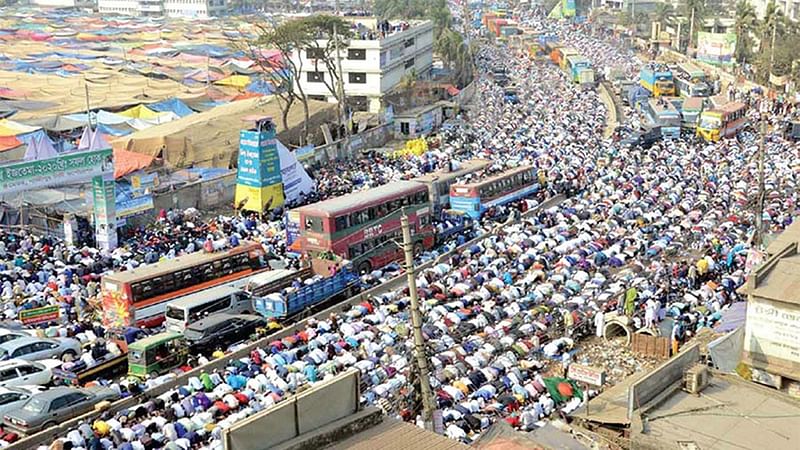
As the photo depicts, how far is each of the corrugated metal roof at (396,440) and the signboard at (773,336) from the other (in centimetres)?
613

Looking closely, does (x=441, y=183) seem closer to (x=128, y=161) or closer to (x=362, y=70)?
(x=128, y=161)

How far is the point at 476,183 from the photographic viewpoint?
1107 inches

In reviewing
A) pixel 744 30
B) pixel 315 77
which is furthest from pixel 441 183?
pixel 744 30

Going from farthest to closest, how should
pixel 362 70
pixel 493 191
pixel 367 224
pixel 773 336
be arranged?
pixel 362 70
pixel 493 191
pixel 367 224
pixel 773 336

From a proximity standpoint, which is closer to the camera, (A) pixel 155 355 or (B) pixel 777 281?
(B) pixel 777 281

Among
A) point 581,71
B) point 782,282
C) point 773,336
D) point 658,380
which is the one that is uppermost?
point 782,282

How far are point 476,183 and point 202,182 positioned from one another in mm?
Answer: 9325

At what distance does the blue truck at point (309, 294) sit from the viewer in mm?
19812

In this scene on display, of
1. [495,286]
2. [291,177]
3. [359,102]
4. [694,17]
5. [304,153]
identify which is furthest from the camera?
[694,17]

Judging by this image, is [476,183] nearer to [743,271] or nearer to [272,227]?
[272,227]

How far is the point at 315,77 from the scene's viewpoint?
47.5 meters

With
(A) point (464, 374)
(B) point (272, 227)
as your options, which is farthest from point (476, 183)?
(A) point (464, 374)

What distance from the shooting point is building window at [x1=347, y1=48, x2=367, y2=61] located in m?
47.5

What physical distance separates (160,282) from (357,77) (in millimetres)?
29953
